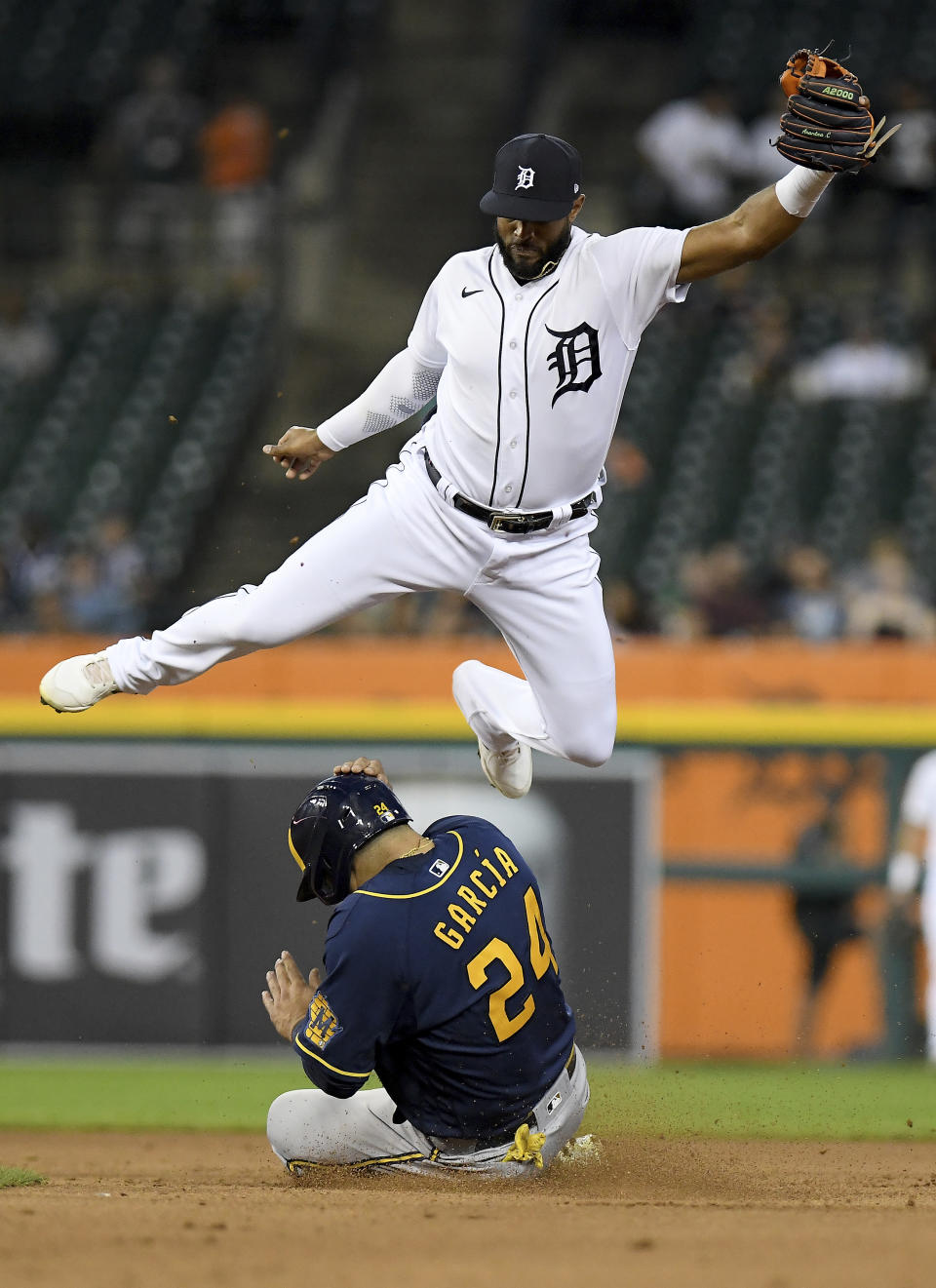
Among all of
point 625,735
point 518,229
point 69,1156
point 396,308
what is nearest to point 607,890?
point 625,735

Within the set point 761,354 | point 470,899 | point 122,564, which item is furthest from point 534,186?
point 761,354

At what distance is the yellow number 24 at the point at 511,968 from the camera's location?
5.35 meters

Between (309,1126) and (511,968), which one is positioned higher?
(511,968)

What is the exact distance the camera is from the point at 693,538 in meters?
12.9

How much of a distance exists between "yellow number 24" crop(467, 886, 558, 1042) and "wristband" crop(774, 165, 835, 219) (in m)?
1.93

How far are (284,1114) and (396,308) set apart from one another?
439 inches

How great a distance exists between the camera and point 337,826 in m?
5.38

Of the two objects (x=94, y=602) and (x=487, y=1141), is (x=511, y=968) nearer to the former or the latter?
(x=487, y=1141)

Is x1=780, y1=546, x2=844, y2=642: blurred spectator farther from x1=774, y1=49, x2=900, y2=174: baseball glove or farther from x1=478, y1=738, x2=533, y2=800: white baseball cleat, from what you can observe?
x1=774, y1=49, x2=900, y2=174: baseball glove

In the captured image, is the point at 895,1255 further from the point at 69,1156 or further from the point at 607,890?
the point at 607,890

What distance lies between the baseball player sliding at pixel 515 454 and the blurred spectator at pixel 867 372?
8.04m

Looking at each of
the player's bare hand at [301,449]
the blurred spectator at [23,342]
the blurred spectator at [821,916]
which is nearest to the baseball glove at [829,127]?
the player's bare hand at [301,449]

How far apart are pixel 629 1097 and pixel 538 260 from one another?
375 centimetres

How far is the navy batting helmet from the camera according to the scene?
5383 millimetres
